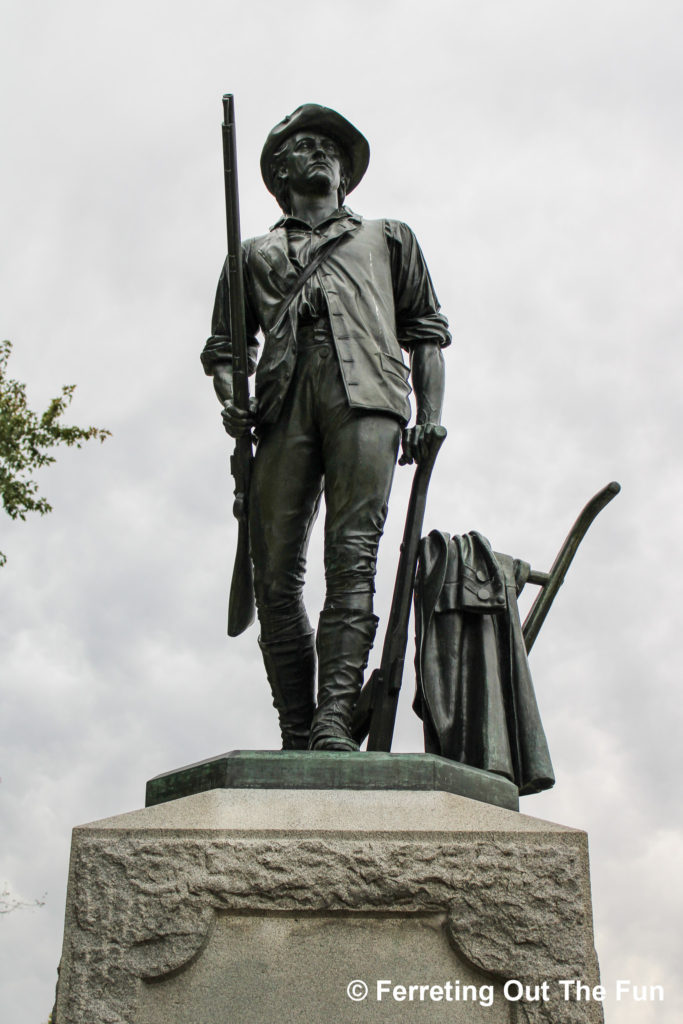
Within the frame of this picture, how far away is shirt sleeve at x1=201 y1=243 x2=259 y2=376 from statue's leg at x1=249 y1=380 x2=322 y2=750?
55 cm

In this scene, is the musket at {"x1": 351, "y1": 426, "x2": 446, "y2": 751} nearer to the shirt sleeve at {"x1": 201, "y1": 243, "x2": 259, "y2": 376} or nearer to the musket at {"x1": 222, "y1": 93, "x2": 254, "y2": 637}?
the musket at {"x1": 222, "y1": 93, "x2": 254, "y2": 637}

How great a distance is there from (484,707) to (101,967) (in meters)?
1.76

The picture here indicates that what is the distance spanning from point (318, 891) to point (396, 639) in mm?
1320

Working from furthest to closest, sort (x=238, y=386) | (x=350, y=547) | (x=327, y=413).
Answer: (x=238, y=386) → (x=327, y=413) → (x=350, y=547)

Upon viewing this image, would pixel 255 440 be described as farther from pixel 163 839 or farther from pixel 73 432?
pixel 73 432

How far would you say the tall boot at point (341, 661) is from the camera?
4.58 m

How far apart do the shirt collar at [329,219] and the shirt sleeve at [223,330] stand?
0.23 metres

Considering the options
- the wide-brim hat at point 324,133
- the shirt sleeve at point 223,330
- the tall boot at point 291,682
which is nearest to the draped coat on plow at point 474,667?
the tall boot at point 291,682

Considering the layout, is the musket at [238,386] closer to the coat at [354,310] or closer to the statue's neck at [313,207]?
the coat at [354,310]

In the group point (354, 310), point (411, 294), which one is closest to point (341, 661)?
point (354, 310)

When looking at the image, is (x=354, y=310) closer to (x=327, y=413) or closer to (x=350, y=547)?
(x=327, y=413)

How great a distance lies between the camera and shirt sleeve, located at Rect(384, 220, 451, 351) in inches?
215

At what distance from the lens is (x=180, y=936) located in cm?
372

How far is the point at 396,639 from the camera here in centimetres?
486
